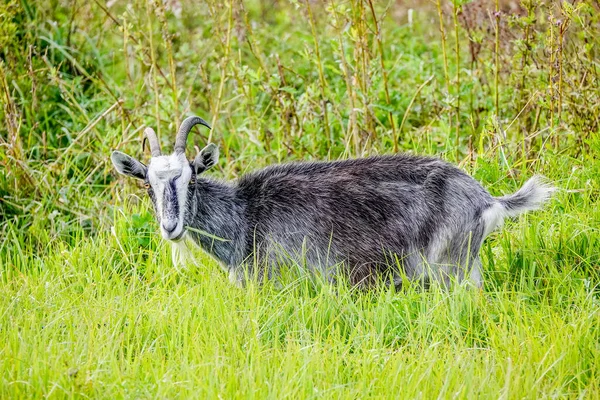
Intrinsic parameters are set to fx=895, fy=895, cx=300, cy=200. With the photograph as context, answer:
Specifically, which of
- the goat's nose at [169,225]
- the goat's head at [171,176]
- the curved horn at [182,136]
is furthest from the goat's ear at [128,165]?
the goat's nose at [169,225]

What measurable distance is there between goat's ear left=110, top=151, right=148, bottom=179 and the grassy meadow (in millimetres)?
579

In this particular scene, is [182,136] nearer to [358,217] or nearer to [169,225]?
[169,225]

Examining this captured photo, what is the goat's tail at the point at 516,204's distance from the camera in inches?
209

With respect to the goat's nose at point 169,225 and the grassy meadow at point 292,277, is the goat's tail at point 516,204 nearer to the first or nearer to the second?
the grassy meadow at point 292,277

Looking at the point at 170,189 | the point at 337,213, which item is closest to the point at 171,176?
the point at 170,189

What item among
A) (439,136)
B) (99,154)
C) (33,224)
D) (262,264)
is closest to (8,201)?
(33,224)

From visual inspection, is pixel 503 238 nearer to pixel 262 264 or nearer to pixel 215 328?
pixel 262 264

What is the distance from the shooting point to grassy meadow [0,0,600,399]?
13.8 feet

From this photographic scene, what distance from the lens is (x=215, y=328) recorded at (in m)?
4.70

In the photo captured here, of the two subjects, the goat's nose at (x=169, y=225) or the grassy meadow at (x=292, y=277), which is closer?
the grassy meadow at (x=292, y=277)

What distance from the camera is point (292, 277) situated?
5387 millimetres

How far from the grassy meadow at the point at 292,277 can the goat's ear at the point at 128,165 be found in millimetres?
579

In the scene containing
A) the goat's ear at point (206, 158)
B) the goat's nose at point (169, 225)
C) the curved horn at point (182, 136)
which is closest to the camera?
the goat's nose at point (169, 225)

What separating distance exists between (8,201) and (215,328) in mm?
2743
